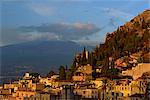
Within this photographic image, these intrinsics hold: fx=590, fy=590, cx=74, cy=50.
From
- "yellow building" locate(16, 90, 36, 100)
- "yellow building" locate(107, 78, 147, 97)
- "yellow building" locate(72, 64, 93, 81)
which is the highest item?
"yellow building" locate(72, 64, 93, 81)

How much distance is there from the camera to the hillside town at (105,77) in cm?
3462

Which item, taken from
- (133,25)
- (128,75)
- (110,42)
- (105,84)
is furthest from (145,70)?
(133,25)

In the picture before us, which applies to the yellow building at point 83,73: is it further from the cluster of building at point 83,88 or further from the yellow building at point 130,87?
the yellow building at point 130,87

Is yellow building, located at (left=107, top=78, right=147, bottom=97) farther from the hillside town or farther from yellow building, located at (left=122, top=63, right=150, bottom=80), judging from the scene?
yellow building, located at (left=122, top=63, right=150, bottom=80)

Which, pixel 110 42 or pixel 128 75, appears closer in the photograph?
pixel 128 75

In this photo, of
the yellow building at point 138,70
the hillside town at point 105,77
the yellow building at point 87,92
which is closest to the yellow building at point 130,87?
the hillside town at point 105,77

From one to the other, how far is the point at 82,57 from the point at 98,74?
633cm

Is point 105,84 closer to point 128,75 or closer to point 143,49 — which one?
point 128,75

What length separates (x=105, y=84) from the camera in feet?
123

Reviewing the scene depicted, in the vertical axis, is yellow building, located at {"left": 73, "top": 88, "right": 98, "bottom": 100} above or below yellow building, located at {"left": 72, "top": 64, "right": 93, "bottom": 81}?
below

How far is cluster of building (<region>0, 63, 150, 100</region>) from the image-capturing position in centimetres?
3349

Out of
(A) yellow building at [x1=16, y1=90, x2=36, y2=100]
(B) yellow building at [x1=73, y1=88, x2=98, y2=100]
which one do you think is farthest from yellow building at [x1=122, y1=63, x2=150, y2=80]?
(A) yellow building at [x1=16, y1=90, x2=36, y2=100]

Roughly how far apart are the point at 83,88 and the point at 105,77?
4.58 meters

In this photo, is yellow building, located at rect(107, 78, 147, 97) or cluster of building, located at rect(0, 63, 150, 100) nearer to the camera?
cluster of building, located at rect(0, 63, 150, 100)
